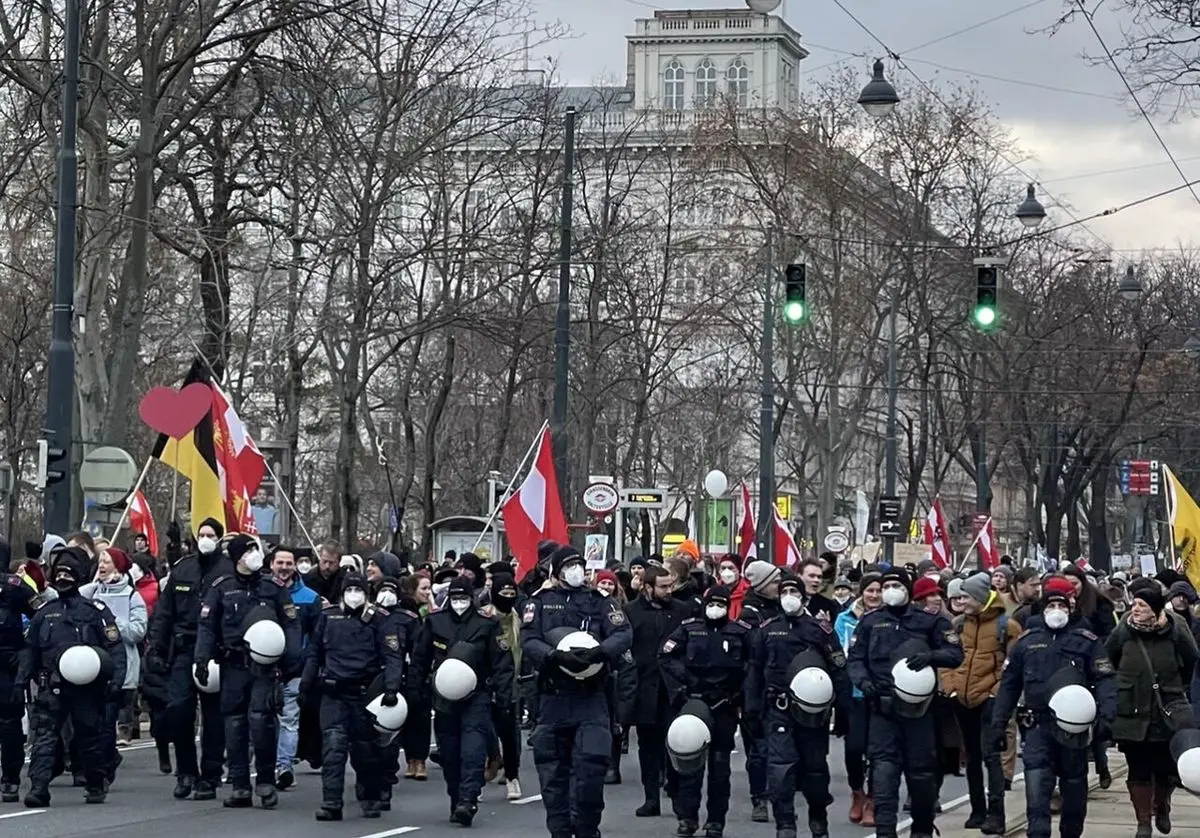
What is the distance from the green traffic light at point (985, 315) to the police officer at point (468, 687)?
11.8m

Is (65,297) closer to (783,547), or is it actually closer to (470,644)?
(470,644)

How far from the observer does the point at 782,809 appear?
552 inches

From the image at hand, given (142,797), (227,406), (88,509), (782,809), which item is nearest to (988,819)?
(782,809)

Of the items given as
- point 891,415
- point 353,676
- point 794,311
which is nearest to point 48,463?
point 353,676

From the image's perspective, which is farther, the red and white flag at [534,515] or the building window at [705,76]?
the building window at [705,76]

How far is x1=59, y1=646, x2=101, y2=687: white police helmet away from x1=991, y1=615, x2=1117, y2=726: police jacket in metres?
5.80

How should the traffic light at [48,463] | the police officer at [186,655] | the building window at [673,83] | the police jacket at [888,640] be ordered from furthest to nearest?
→ 1. the building window at [673,83]
2. the traffic light at [48,463]
3. the police officer at [186,655]
4. the police jacket at [888,640]

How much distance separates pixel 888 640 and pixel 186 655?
526 cm

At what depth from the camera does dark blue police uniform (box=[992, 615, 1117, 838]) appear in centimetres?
1373

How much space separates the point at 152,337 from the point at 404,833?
32093 millimetres

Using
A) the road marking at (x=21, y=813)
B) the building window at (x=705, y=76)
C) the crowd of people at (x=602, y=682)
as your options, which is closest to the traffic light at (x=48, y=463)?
the crowd of people at (x=602, y=682)

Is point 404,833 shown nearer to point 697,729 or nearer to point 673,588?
point 697,729

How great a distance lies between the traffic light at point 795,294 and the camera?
28719 mm

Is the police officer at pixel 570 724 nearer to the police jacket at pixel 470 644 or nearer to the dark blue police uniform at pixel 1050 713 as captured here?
the police jacket at pixel 470 644
